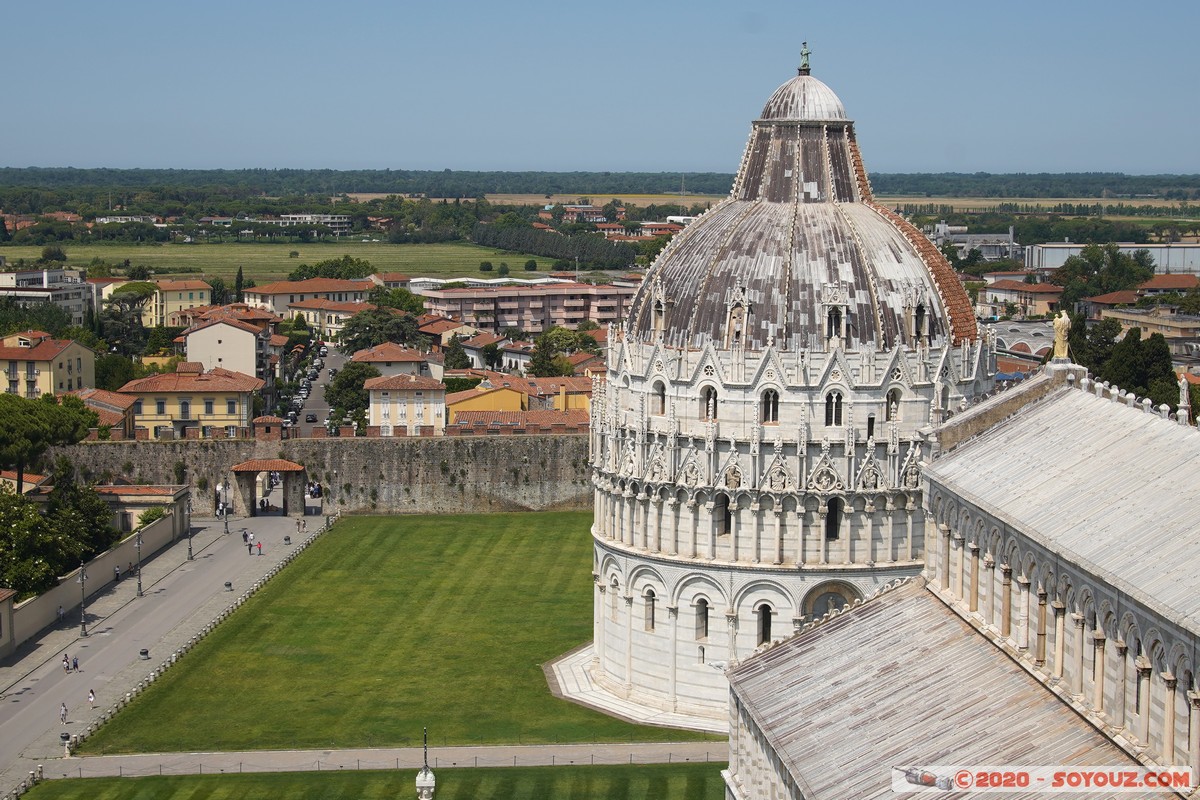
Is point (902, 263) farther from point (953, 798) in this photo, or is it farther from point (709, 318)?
point (953, 798)

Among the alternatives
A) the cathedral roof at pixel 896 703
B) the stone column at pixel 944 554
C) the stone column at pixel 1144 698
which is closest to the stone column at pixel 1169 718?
the stone column at pixel 1144 698

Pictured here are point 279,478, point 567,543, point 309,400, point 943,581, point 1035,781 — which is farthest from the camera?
point 309,400

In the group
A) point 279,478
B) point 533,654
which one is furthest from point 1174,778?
point 279,478

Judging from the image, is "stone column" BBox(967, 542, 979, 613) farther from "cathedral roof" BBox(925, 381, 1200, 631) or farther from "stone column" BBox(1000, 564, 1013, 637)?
"stone column" BBox(1000, 564, 1013, 637)

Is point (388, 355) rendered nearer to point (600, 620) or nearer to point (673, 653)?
point (600, 620)

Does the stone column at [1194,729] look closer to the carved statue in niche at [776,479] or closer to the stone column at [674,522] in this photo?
the carved statue in niche at [776,479]

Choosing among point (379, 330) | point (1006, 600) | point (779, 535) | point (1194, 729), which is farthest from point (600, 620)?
point (379, 330)
